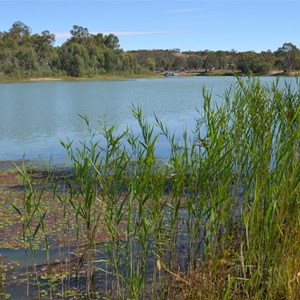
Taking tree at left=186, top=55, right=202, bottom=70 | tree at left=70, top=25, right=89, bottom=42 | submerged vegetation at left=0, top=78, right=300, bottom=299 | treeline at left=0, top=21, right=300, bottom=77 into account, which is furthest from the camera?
tree at left=186, top=55, right=202, bottom=70

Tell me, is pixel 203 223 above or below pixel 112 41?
below

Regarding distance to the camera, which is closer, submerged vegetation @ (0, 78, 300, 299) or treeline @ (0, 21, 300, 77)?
submerged vegetation @ (0, 78, 300, 299)

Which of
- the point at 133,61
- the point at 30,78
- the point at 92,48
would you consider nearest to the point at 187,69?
the point at 133,61

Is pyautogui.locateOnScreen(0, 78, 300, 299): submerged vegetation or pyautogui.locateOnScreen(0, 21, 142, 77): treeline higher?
pyautogui.locateOnScreen(0, 21, 142, 77): treeline

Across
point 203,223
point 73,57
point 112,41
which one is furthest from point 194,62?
point 203,223

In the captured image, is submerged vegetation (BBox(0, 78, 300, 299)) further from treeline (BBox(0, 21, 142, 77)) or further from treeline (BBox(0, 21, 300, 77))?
treeline (BBox(0, 21, 142, 77))

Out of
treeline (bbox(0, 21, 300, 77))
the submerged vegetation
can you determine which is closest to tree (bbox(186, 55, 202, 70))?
treeline (bbox(0, 21, 300, 77))

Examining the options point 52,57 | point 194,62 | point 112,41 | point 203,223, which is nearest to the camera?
point 203,223

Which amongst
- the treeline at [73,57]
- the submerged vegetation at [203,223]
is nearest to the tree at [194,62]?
the treeline at [73,57]

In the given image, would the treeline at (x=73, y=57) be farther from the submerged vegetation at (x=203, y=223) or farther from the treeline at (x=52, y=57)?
the submerged vegetation at (x=203, y=223)

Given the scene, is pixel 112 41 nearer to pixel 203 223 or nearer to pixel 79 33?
pixel 79 33

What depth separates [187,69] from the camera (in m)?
126

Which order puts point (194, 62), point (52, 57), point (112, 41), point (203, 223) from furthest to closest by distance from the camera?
point (194, 62) → point (112, 41) → point (52, 57) → point (203, 223)

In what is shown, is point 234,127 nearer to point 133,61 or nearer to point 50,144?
point 50,144
